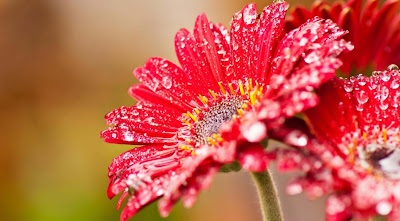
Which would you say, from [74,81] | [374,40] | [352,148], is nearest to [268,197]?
[352,148]

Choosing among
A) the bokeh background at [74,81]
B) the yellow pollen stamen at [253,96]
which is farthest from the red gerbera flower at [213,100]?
the bokeh background at [74,81]

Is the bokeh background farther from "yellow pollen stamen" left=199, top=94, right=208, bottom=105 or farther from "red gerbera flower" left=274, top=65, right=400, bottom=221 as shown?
"red gerbera flower" left=274, top=65, right=400, bottom=221

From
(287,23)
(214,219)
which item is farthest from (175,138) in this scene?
(214,219)

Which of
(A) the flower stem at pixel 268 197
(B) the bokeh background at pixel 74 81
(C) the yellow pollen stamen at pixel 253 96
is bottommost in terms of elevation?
(A) the flower stem at pixel 268 197

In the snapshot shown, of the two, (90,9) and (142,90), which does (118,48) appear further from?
(142,90)

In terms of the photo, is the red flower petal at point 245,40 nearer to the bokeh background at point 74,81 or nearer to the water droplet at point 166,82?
the water droplet at point 166,82

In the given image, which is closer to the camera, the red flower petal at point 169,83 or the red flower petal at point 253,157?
the red flower petal at point 253,157
